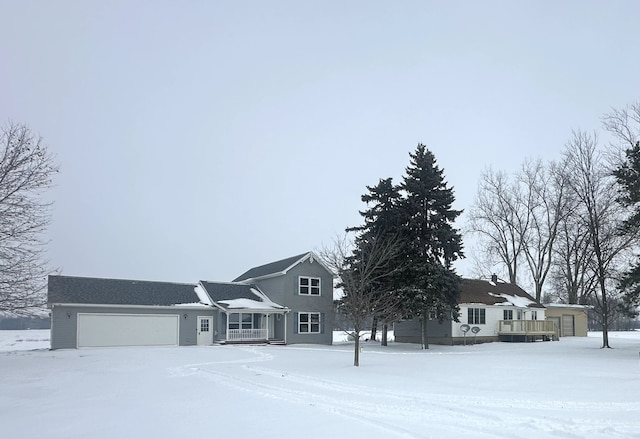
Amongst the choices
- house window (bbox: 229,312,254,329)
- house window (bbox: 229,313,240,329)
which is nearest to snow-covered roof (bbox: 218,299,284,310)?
house window (bbox: 229,312,254,329)

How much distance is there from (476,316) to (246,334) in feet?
51.3

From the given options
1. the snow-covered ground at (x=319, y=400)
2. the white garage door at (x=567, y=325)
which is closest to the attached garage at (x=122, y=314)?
the snow-covered ground at (x=319, y=400)

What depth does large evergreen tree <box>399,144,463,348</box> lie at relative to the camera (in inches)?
1213

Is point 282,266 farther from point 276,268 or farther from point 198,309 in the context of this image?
point 198,309

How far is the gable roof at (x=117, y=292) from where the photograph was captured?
3067 cm

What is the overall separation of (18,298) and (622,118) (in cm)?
3074

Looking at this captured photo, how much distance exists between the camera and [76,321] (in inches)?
1183

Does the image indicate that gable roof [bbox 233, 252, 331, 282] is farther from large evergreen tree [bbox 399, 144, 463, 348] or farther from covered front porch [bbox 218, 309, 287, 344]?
large evergreen tree [bbox 399, 144, 463, 348]

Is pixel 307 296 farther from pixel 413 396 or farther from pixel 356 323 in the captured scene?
pixel 413 396

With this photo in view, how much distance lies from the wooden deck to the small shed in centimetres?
579

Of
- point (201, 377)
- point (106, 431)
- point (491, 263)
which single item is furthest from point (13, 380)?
point (491, 263)

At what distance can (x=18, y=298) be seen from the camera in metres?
18.0

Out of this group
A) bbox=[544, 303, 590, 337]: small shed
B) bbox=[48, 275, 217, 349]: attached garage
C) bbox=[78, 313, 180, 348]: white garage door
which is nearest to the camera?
bbox=[48, 275, 217, 349]: attached garage

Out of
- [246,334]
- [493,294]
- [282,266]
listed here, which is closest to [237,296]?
[246,334]
